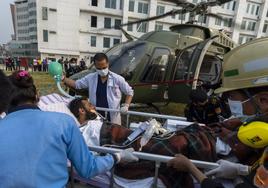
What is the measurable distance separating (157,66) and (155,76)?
27 cm

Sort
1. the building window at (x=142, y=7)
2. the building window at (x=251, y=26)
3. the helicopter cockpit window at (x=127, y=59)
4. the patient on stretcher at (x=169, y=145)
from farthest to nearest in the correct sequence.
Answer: the building window at (x=251, y=26), the building window at (x=142, y=7), the helicopter cockpit window at (x=127, y=59), the patient on stretcher at (x=169, y=145)

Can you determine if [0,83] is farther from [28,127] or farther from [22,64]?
[22,64]

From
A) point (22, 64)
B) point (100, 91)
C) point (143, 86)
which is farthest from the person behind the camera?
point (22, 64)

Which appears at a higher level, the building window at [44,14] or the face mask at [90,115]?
the building window at [44,14]

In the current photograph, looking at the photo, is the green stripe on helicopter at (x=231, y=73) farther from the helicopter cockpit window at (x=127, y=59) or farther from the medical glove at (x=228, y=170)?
the helicopter cockpit window at (x=127, y=59)

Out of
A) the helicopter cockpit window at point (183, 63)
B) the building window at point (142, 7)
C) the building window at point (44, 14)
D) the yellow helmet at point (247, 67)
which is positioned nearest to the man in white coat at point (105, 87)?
the yellow helmet at point (247, 67)

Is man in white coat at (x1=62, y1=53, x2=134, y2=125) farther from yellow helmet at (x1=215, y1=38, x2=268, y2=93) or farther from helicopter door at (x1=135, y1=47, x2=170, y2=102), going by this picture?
helicopter door at (x1=135, y1=47, x2=170, y2=102)

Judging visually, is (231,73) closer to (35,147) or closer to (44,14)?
(35,147)

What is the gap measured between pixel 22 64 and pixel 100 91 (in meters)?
26.0

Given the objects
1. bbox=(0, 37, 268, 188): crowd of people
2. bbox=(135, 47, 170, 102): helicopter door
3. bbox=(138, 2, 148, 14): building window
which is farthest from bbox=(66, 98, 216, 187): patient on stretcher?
bbox=(138, 2, 148, 14): building window

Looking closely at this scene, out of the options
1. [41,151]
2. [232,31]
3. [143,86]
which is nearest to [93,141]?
[41,151]

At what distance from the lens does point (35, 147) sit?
49.7 inches

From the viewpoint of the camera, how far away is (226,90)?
5.20 ft

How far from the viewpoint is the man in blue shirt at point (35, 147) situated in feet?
4.09
